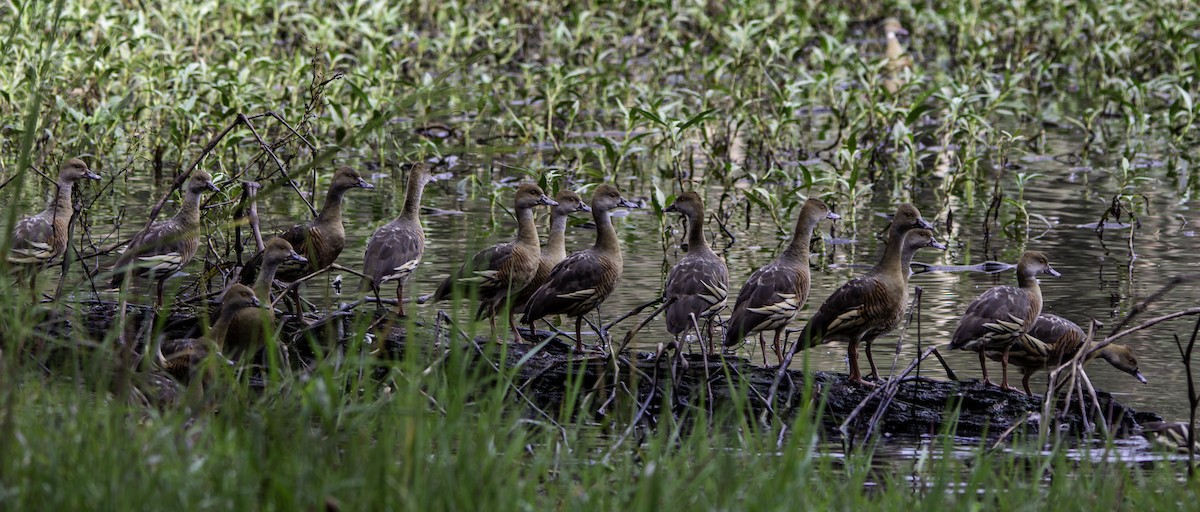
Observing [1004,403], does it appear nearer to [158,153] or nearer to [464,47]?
[158,153]

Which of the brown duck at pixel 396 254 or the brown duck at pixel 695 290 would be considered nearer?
the brown duck at pixel 695 290

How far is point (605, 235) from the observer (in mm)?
8953

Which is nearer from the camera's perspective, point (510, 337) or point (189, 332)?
point (189, 332)

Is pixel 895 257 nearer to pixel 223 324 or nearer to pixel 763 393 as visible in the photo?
pixel 763 393

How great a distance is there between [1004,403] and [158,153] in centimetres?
914

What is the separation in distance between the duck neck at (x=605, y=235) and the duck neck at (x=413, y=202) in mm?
1173

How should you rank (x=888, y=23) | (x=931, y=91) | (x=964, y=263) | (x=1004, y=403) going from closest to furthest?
(x=1004, y=403) < (x=964, y=263) < (x=931, y=91) < (x=888, y=23)

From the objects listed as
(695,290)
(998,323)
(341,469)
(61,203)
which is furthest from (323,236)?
(341,469)

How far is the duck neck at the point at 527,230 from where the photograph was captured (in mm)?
9273

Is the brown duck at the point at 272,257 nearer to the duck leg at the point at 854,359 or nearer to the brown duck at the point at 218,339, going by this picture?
the brown duck at the point at 218,339

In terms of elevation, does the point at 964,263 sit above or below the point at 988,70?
below

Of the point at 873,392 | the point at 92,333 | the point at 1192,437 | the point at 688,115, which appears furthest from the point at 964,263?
the point at 92,333

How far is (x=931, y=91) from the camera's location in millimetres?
12672

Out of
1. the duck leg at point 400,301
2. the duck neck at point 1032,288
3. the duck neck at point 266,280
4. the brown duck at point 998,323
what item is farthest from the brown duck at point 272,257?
the duck neck at point 1032,288
